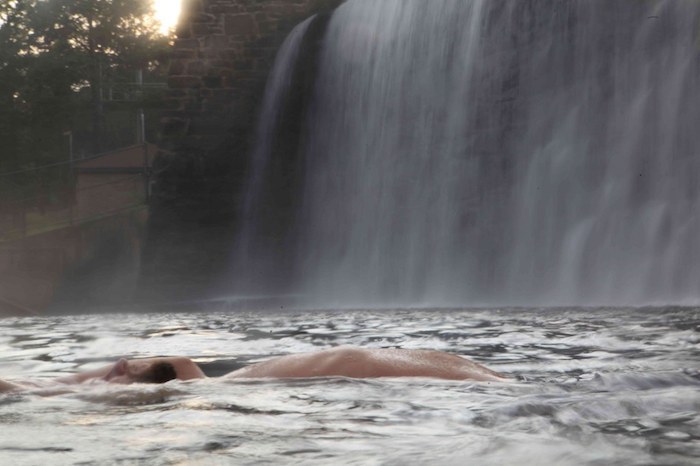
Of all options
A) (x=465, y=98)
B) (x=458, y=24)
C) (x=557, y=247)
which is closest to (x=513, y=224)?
(x=557, y=247)

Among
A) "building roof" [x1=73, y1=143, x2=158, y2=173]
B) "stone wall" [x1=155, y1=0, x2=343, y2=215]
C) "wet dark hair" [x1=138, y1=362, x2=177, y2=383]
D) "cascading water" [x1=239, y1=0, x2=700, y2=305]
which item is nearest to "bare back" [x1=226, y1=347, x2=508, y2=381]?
"wet dark hair" [x1=138, y1=362, x2=177, y2=383]

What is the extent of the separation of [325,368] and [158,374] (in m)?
0.41

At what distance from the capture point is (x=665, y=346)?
4148 millimetres

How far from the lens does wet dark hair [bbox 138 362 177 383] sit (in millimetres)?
2697

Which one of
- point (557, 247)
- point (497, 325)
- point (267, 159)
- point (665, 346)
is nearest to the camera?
point (665, 346)

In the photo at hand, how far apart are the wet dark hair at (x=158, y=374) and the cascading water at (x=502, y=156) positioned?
6409mm

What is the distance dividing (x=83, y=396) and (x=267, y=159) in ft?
42.3

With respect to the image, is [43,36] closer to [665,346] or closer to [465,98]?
[465,98]

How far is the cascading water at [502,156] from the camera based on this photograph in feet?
31.0

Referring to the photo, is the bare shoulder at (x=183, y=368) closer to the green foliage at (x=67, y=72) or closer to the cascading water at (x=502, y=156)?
the cascading water at (x=502, y=156)

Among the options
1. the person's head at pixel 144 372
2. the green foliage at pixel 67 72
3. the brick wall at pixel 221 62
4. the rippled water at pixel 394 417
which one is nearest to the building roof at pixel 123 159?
the green foliage at pixel 67 72

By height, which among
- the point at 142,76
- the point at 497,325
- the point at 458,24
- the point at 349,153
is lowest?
the point at 497,325

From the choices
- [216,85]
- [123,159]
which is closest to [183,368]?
[216,85]

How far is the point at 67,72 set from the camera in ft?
93.6
